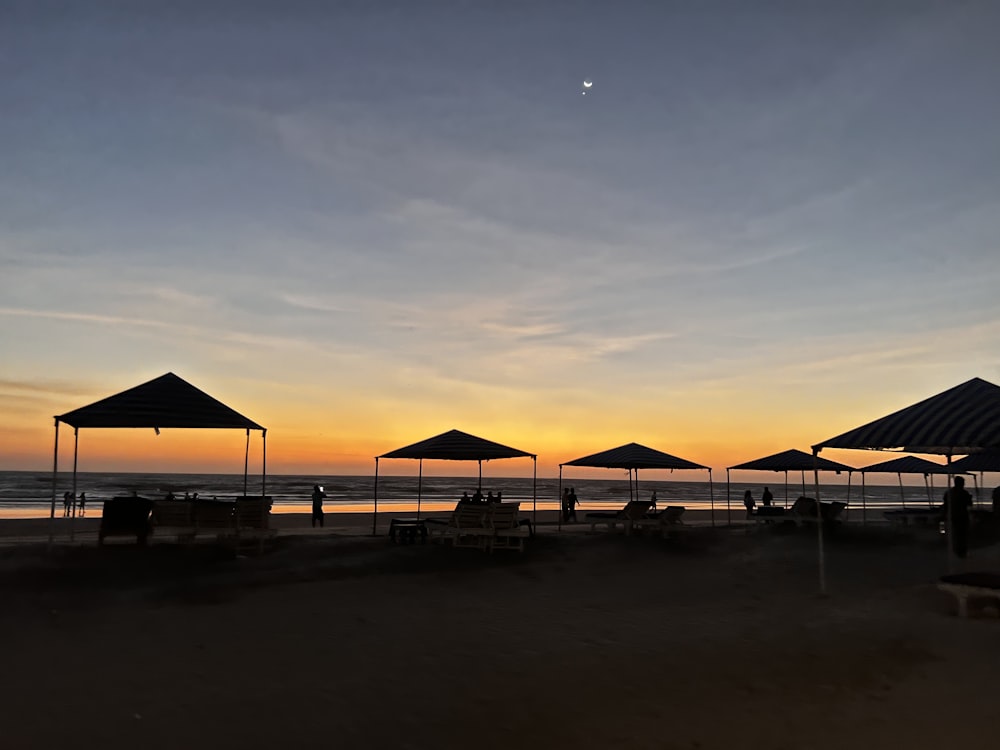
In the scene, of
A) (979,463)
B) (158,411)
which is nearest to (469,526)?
(158,411)

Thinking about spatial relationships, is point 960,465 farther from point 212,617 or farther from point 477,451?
point 212,617

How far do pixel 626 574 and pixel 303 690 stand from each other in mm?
6819

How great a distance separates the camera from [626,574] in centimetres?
1130

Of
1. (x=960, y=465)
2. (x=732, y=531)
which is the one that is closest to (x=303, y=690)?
(x=732, y=531)

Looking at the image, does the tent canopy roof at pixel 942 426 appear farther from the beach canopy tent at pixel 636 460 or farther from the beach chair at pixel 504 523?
the beach canopy tent at pixel 636 460

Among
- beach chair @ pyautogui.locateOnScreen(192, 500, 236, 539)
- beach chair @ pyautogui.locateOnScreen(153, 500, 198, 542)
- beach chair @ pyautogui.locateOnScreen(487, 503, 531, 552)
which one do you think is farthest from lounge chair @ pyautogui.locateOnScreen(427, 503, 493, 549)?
beach chair @ pyautogui.locateOnScreen(153, 500, 198, 542)

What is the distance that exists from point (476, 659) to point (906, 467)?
910 inches

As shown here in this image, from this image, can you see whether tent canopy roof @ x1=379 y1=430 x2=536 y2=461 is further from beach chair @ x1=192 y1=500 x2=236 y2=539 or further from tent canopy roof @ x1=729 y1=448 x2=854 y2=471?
tent canopy roof @ x1=729 y1=448 x2=854 y2=471

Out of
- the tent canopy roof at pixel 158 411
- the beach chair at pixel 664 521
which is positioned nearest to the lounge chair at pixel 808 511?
the beach chair at pixel 664 521

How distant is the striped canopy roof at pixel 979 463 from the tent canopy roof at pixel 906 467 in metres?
1.97

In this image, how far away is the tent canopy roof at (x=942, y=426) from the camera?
27.8ft

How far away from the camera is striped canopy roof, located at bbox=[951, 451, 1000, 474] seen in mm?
20147

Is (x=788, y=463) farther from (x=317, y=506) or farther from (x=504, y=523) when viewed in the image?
(x=317, y=506)

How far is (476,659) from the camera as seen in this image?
20.2ft
